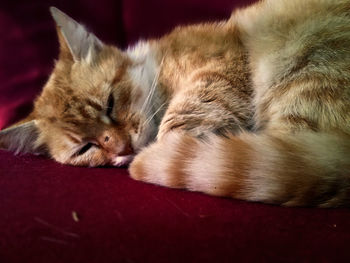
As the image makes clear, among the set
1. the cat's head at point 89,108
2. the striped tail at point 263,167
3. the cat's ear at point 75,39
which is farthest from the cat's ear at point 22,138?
the striped tail at point 263,167

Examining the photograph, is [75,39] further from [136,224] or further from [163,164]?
[136,224]

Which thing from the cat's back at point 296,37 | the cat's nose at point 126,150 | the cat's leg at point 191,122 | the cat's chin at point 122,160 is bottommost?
the cat's chin at point 122,160

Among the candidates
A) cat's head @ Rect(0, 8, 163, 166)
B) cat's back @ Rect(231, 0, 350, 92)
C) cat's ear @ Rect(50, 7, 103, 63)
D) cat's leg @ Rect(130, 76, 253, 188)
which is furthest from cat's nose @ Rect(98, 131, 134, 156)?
cat's back @ Rect(231, 0, 350, 92)

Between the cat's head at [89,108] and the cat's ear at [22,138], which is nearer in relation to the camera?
the cat's head at [89,108]

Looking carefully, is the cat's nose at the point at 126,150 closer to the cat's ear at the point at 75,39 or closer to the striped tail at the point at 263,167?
the striped tail at the point at 263,167

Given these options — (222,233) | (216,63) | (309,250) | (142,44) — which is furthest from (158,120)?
(309,250)

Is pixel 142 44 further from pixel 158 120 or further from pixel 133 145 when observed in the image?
pixel 133 145

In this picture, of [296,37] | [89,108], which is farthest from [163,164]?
[296,37]

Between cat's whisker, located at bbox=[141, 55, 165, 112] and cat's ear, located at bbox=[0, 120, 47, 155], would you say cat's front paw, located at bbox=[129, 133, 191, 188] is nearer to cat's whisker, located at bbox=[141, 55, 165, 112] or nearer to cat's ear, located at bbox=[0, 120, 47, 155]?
cat's whisker, located at bbox=[141, 55, 165, 112]
